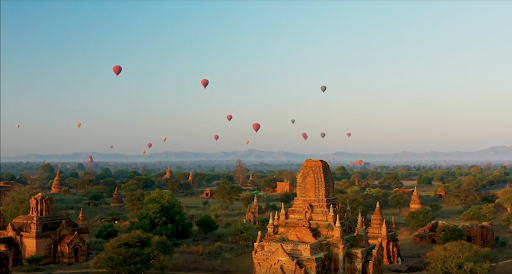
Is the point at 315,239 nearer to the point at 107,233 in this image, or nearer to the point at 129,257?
the point at 129,257

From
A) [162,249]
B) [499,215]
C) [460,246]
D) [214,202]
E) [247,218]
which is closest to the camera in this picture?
[460,246]

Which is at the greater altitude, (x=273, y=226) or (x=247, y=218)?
(x=273, y=226)

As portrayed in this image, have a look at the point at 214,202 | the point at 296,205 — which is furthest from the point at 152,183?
the point at 296,205

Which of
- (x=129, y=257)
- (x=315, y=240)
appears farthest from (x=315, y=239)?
(x=129, y=257)

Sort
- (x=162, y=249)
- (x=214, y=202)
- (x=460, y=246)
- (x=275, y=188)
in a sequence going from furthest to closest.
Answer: (x=275, y=188), (x=214, y=202), (x=162, y=249), (x=460, y=246)

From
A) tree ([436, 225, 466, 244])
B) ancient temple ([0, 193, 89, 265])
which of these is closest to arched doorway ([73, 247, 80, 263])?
ancient temple ([0, 193, 89, 265])

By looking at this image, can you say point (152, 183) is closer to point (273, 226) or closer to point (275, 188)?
point (275, 188)

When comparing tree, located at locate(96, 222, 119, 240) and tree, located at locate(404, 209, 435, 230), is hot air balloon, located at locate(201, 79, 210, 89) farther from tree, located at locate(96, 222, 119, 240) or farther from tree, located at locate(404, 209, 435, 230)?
tree, located at locate(404, 209, 435, 230)
